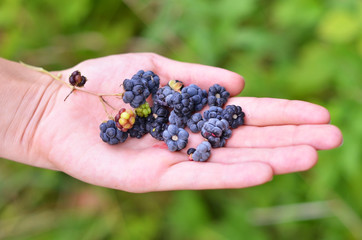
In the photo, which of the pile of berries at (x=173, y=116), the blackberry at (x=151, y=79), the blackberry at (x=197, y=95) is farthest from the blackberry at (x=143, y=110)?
the blackberry at (x=197, y=95)

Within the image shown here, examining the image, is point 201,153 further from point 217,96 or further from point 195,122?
point 217,96

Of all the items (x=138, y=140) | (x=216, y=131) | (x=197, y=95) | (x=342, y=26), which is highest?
(x=342, y=26)

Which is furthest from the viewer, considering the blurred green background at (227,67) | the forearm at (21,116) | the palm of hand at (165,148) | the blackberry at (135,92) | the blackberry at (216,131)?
the blurred green background at (227,67)

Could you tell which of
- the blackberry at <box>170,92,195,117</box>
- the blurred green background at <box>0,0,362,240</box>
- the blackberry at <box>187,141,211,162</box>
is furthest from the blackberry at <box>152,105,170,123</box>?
the blurred green background at <box>0,0,362,240</box>

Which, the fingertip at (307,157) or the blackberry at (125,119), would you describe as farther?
the blackberry at (125,119)

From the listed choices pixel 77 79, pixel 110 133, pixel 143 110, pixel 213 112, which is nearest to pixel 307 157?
pixel 213 112

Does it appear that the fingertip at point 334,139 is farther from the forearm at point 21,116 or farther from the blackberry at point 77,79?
the forearm at point 21,116

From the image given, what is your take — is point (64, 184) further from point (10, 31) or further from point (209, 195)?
point (10, 31)
